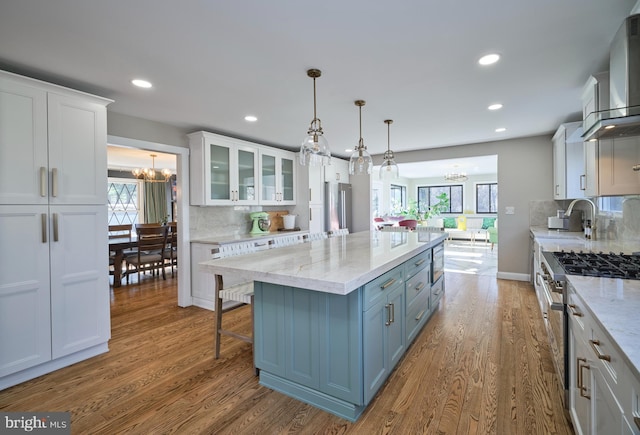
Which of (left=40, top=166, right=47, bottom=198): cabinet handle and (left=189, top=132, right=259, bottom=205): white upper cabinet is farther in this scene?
(left=189, top=132, right=259, bottom=205): white upper cabinet

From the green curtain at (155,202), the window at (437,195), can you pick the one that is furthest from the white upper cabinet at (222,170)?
the window at (437,195)

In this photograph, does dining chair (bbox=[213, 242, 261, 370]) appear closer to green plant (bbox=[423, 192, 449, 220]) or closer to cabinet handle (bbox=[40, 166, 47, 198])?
cabinet handle (bbox=[40, 166, 47, 198])

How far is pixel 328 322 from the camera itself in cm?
181

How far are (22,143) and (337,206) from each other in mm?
4474

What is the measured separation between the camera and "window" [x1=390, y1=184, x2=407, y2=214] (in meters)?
11.4

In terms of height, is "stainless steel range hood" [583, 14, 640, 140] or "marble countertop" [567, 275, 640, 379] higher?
"stainless steel range hood" [583, 14, 640, 140]

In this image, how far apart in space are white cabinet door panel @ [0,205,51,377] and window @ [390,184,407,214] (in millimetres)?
10105

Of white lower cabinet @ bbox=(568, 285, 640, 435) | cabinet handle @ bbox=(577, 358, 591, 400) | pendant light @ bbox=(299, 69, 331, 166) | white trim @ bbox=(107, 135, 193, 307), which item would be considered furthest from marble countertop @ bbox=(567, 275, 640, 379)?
white trim @ bbox=(107, 135, 193, 307)

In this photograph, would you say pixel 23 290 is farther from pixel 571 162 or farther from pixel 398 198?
pixel 398 198

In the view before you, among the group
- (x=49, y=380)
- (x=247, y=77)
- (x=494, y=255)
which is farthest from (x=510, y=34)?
(x=494, y=255)

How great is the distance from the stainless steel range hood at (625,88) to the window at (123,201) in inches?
363

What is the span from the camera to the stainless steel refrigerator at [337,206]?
5.71 m

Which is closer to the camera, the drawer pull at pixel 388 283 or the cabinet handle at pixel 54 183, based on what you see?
the drawer pull at pixel 388 283

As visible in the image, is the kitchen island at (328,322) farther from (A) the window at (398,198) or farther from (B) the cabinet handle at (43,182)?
(A) the window at (398,198)
